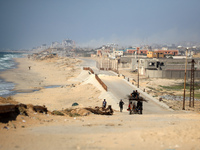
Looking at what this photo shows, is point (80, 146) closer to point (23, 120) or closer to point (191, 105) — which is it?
point (23, 120)

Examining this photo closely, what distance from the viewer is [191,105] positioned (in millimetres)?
28406

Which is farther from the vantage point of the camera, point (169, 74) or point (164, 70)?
point (164, 70)

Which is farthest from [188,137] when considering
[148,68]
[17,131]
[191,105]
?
[148,68]

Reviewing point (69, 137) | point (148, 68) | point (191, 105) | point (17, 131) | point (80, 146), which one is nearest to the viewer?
point (80, 146)

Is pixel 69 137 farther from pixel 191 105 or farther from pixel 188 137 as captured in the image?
pixel 191 105

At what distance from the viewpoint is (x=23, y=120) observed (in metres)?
11.4

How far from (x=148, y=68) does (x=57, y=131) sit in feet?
162

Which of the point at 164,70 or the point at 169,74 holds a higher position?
the point at 164,70

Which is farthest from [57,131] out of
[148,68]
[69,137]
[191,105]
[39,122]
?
[148,68]

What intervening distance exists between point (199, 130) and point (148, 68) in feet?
158

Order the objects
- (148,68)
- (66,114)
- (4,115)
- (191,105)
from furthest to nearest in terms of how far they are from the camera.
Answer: (148,68), (191,105), (66,114), (4,115)

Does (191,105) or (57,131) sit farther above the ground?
(57,131)

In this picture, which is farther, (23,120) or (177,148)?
(23,120)

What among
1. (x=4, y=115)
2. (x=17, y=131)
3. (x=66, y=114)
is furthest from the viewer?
(x=66, y=114)
